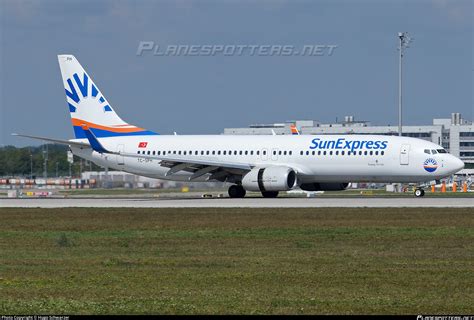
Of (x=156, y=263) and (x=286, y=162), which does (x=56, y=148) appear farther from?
(x=156, y=263)

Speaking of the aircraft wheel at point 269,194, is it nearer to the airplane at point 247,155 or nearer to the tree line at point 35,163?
the airplane at point 247,155

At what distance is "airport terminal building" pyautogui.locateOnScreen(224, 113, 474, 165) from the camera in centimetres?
15000

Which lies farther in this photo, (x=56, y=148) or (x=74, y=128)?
(x=56, y=148)

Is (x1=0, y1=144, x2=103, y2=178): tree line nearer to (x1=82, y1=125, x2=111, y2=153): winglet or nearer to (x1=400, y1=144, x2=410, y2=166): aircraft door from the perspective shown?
(x1=82, y1=125, x2=111, y2=153): winglet

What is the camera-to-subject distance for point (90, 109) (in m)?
65.6

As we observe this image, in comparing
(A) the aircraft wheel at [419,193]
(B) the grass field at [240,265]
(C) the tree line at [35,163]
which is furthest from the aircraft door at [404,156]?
(C) the tree line at [35,163]

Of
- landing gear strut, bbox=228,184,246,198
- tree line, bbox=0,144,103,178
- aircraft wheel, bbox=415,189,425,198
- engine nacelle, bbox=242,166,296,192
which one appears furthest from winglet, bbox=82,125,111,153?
tree line, bbox=0,144,103,178

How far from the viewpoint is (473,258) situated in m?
24.1

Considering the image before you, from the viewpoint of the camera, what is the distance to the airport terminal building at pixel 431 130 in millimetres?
150000

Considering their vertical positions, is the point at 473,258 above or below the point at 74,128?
below

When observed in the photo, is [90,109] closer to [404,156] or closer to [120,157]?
[120,157]

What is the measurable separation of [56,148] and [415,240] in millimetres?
150165

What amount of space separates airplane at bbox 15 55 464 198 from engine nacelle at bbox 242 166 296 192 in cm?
6

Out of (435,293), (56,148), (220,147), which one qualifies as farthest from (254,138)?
(56,148)
